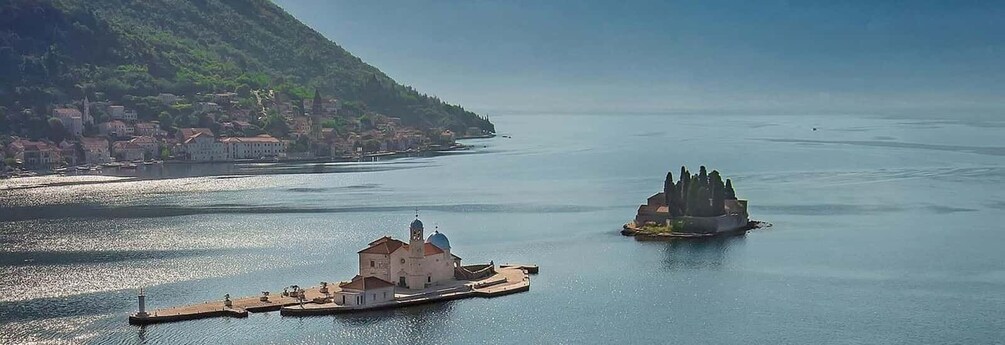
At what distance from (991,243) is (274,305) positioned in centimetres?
3771

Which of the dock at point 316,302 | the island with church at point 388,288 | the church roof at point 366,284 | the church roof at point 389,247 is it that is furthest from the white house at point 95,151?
the church roof at point 366,284

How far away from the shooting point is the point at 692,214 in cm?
6925

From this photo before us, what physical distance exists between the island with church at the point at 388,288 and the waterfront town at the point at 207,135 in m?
73.2

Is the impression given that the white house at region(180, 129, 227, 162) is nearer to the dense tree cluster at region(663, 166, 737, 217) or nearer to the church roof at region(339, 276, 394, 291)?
the dense tree cluster at region(663, 166, 737, 217)

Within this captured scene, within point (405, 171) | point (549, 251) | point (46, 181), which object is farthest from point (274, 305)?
point (405, 171)

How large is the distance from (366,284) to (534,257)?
1408cm

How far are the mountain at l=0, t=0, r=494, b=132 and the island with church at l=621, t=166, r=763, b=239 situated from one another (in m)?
86.1

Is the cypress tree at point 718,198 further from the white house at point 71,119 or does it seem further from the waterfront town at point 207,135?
the white house at point 71,119

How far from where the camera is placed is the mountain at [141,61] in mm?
144250

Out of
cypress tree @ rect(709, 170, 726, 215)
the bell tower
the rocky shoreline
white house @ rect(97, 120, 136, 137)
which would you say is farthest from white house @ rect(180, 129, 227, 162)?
the bell tower

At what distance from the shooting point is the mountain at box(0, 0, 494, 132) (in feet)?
473

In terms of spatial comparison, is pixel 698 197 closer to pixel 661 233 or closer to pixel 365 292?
pixel 661 233

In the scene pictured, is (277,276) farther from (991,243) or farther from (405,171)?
(405,171)

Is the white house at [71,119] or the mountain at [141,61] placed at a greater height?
the mountain at [141,61]
